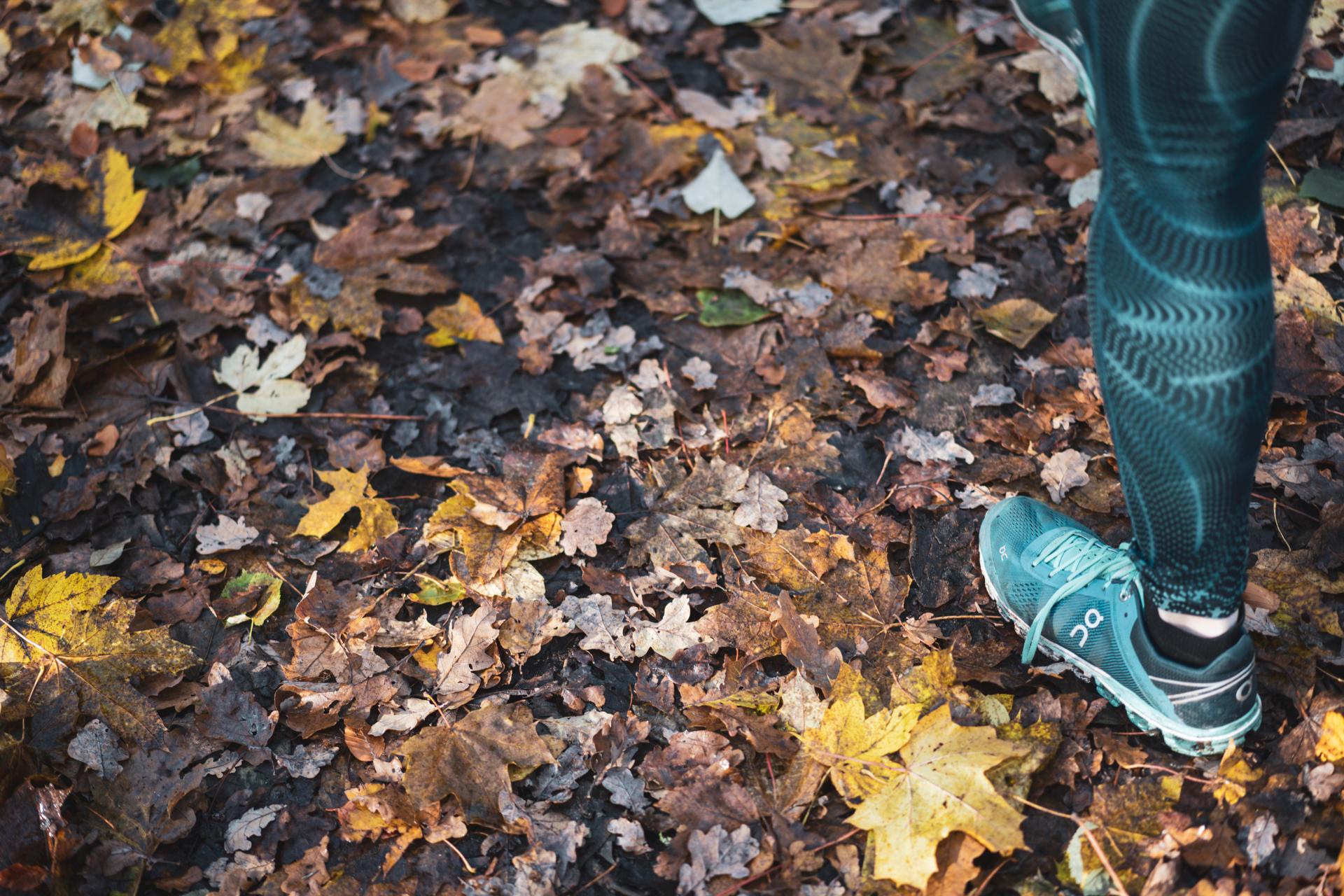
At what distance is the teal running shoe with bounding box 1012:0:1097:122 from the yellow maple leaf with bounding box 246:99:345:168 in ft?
8.18

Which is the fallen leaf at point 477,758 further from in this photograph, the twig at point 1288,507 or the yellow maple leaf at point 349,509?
the twig at point 1288,507

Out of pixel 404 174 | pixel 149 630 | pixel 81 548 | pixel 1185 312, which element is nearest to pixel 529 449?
pixel 149 630

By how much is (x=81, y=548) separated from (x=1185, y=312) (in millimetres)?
2599

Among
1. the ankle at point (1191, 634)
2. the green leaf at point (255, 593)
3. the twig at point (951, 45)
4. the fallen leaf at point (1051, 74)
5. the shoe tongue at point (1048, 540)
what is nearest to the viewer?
the ankle at point (1191, 634)

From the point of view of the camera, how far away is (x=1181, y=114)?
1.21 m

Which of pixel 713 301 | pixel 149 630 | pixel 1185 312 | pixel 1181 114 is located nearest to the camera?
pixel 1181 114

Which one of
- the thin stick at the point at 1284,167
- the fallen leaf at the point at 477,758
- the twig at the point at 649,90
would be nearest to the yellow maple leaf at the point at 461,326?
the twig at the point at 649,90

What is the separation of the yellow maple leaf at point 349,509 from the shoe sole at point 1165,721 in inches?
66.0

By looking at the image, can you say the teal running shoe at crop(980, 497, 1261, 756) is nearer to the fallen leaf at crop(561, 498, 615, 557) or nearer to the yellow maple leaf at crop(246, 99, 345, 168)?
the fallen leaf at crop(561, 498, 615, 557)

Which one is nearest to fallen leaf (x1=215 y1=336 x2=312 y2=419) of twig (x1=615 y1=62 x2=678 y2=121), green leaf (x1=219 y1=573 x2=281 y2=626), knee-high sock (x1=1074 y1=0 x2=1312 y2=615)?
green leaf (x1=219 y1=573 x2=281 y2=626)

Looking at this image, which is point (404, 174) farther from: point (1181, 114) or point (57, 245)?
point (1181, 114)

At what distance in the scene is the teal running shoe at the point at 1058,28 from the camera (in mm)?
1779

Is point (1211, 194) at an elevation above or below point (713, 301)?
above

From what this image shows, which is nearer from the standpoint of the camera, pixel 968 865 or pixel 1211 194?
pixel 1211 194
